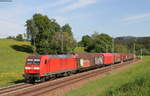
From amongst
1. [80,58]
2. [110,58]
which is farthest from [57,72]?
[110,58]

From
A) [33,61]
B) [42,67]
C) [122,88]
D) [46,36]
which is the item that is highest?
[46,36]

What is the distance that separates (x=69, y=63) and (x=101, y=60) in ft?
78.0

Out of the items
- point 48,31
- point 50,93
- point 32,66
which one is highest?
point 48,31

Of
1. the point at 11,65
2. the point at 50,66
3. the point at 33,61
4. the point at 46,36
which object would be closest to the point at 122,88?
the point at 33,61

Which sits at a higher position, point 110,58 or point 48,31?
point 48,31

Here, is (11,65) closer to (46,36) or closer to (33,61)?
(46,36)

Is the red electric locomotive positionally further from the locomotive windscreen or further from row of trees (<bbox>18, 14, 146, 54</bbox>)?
row of trees (<bbox>18, 14, 146, 54</bbox>)

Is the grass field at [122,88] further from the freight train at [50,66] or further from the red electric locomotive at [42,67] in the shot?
the freight train at [50,66]

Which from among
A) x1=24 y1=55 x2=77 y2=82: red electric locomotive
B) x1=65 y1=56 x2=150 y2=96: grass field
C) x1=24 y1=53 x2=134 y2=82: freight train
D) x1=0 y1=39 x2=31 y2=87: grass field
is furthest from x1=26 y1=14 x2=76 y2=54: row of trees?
x1=65 y1=56 x2=150 y2=96: grass field

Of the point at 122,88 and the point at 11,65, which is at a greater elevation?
the point at 122,88

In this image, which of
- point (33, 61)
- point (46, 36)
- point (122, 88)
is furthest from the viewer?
point (46, 36)

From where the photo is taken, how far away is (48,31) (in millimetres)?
99562

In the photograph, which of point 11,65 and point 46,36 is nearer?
point 11,65

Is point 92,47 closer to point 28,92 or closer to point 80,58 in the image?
point 80,58
